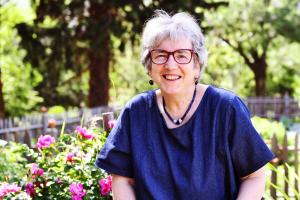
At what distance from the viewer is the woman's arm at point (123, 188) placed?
2.53 metres

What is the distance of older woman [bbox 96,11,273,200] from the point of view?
7.90ft

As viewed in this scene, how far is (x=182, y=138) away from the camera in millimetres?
2461

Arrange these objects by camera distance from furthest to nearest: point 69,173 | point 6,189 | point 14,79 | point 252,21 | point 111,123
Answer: point 252,21 < point 14,79 < point 111,123 < point 69,173 < point 6,189

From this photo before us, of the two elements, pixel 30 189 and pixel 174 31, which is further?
pixel 30 189

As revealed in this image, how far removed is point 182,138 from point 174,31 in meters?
0.47

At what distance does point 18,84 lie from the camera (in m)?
16.7

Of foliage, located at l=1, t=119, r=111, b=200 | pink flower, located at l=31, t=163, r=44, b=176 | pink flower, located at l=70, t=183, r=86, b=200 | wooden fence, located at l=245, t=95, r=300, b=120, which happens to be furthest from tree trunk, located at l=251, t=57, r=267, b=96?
pink flower, located at l=70, t=183, r=86, b=200

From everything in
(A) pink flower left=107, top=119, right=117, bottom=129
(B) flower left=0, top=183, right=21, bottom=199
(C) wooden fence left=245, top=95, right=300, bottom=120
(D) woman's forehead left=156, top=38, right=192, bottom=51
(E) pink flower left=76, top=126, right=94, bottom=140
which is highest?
(D) woman's forehead left=156, top=38, right=192, bottom=51

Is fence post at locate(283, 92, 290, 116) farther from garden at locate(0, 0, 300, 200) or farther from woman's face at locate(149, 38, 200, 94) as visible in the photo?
woman's face at locate(149, 38, 200, 94)

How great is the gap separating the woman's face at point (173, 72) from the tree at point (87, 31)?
9438mm

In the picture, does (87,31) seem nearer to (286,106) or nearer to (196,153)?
(196,153)

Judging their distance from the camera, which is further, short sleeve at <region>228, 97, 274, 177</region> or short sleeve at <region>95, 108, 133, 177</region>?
short sleeve at <region>95, 108, 133, 177</region>

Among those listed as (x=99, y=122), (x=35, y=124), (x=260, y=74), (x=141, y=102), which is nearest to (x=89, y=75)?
(x=35, y=124)

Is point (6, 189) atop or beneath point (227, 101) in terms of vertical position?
beneath
